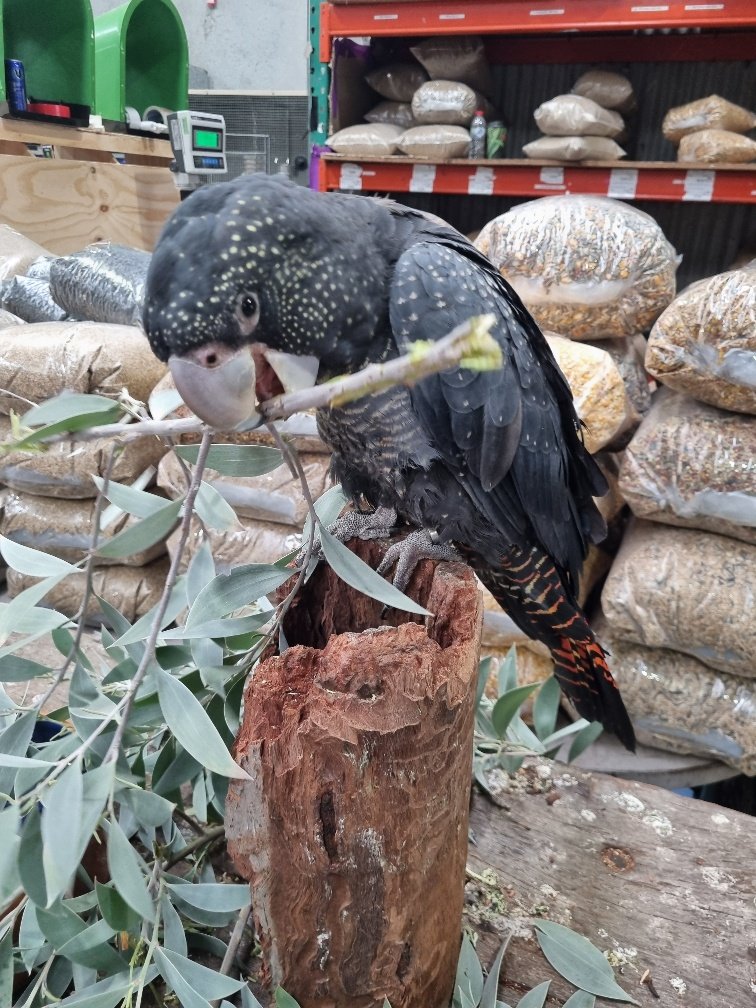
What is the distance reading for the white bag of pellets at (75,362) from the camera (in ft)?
4.83

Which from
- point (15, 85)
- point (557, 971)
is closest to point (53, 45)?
point (15, 85)

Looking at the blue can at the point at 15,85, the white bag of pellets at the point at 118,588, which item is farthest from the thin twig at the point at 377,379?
the blue can at the point at 15,85

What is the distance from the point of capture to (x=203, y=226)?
57 cm

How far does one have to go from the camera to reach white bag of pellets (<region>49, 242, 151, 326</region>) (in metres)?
1.67

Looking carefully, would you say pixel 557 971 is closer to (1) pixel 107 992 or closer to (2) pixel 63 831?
(1) pixel 107 992

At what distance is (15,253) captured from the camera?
1974 mm

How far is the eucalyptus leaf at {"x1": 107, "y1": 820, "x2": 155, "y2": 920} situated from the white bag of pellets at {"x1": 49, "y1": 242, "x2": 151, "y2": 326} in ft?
4.56

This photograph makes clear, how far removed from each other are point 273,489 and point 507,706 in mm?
749

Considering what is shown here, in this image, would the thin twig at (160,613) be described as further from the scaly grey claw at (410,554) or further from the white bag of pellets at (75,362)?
the white bag of pellets at (75,362)

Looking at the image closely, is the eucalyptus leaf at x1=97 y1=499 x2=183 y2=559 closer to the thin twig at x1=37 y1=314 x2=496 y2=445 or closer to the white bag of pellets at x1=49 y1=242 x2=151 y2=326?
the thin twig at x1=37 y1=314 x2=496 y2=445

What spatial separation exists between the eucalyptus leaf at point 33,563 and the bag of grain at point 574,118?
1.55m

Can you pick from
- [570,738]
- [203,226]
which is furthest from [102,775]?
[570,738]

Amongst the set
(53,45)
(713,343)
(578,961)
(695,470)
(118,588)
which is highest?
(53,45)

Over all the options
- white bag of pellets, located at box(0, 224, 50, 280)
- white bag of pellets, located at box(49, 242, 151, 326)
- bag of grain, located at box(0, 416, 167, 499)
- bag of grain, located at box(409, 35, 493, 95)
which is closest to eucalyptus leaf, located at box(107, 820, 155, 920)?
bag of grain, located at box(0, 416, 167, 499)
